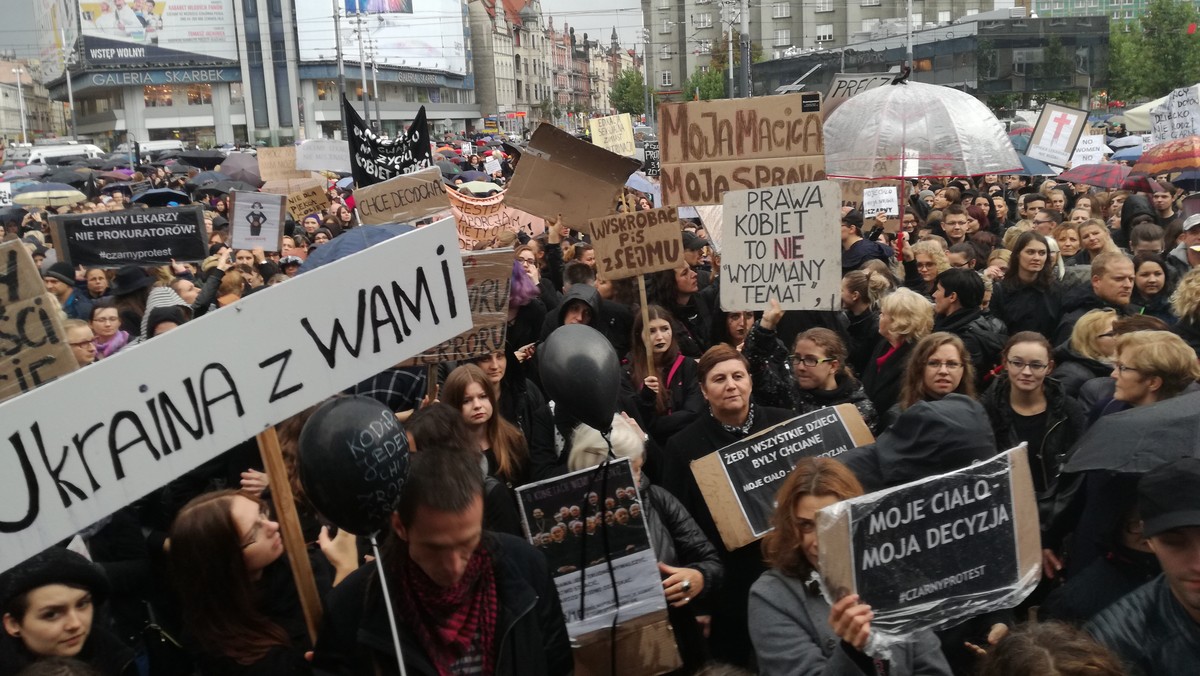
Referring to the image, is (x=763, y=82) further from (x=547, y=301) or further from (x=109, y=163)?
(x=547, y=301)

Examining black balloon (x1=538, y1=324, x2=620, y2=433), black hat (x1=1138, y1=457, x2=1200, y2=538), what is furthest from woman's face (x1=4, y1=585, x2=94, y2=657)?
black hat (x1=1138, y1=457, x2=1200, y2=538)

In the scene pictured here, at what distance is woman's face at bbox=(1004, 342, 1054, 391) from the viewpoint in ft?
14.6

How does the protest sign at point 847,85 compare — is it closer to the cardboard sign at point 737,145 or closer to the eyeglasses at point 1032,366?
the cardboard sign at point 737,145

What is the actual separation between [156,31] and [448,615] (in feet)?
291

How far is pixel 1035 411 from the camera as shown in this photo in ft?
14.7

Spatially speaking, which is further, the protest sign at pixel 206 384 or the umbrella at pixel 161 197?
the umbrella at pixel 161 197

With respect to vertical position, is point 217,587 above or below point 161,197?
below

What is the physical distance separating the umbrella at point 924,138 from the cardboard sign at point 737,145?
2.51m

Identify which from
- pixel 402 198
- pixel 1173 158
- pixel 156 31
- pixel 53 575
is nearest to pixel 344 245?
pixel 402 198

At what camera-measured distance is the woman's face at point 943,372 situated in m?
4.59

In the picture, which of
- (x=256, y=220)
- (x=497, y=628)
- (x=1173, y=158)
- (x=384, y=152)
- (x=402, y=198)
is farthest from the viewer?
(x=1173, y=158)

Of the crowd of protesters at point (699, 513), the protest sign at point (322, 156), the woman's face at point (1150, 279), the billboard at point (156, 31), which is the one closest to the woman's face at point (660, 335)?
the crowd of protesters at point (699, 513)

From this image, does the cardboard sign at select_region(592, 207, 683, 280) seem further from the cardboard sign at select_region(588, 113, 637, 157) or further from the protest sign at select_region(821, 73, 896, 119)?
the protest sign at select_region(821, 73, 896, 119)

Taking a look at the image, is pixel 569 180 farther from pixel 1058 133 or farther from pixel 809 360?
pixel 1058 133
